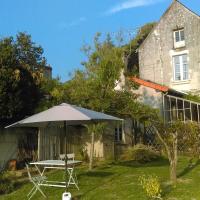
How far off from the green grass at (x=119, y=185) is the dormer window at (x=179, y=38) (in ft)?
54.2

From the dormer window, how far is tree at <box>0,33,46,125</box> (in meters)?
14.5

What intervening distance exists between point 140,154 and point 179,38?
14998mm

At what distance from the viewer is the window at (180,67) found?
31.3m

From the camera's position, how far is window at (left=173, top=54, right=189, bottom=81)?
31297 millimetres

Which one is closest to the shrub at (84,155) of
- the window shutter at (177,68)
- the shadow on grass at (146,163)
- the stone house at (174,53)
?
the shadow on grass at (146,163)

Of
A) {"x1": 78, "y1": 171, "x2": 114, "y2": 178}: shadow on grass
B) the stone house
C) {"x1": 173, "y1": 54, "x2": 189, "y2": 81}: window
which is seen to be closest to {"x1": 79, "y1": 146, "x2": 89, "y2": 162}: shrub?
{"x1": 78, "y1": 171, "x2": 114, "y2": 178}: shadow on grass

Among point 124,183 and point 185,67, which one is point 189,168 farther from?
point 185,67

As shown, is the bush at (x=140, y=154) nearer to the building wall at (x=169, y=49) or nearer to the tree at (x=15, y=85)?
the tree at (x=15, y=85)

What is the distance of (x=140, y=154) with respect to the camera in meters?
19.8

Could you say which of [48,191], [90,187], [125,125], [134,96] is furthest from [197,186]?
[125,125]

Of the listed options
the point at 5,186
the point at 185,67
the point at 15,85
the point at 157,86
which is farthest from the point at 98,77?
the point at 185,67

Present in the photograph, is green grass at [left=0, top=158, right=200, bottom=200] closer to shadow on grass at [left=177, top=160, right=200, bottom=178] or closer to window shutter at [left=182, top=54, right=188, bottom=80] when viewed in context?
shadow on grass at [left=177, top=160, right=200, bottom=178]

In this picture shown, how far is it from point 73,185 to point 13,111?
670 cm

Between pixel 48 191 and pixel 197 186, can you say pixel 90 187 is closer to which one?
pixel 48 191
